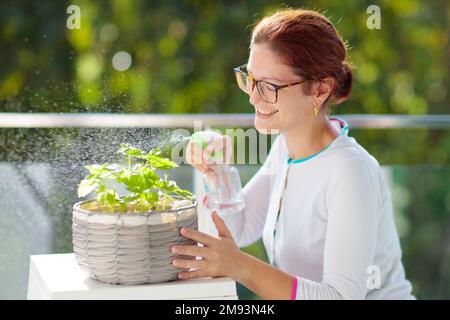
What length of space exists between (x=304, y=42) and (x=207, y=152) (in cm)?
36

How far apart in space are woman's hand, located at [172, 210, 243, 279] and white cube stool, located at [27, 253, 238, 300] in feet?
0.05

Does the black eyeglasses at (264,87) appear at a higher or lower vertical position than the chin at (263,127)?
higher

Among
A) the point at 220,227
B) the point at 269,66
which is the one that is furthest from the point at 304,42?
the point at 220,227

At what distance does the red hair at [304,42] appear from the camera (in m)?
1.79

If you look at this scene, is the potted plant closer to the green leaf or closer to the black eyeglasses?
the green leaf

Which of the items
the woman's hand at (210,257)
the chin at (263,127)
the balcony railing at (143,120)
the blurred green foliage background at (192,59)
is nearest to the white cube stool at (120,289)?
the woman's hand at (210,257)

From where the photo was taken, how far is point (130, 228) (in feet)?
4.79

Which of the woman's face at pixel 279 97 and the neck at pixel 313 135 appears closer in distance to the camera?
the woman's face at pixel 279 97

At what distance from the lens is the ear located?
1.87 metres

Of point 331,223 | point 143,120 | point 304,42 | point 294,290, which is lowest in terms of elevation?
point 294,290

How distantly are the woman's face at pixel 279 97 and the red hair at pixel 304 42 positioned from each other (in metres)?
0.02

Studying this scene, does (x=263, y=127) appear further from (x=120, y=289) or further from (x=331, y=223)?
(x=120, y=289)

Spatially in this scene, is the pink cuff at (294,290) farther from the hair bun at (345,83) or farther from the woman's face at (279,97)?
the hair bun at (345,83)
